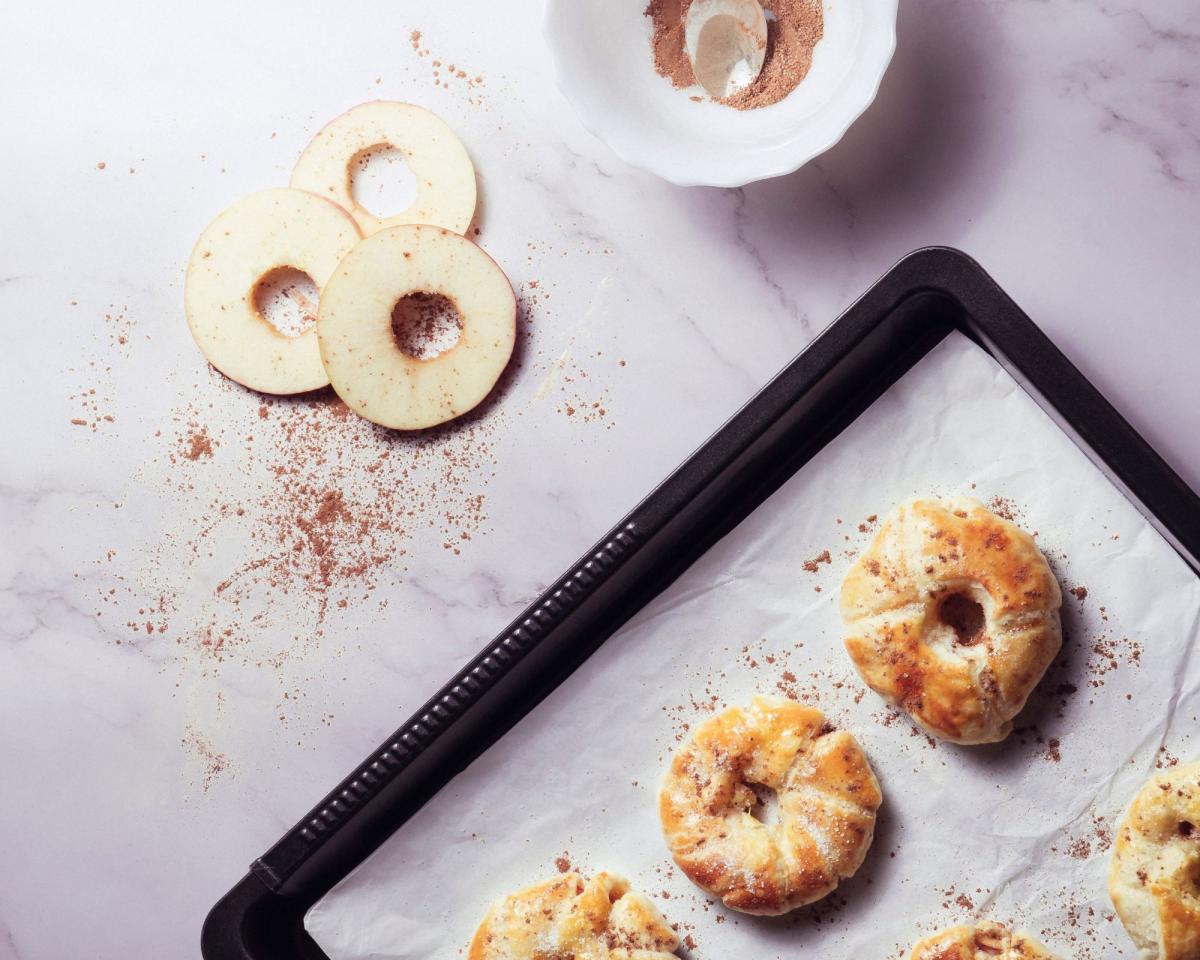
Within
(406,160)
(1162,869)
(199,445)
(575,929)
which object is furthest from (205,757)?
(1162,869)

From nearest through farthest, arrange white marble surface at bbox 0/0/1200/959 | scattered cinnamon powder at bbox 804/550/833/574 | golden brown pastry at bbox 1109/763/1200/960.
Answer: golden brown pastry at bbox 1109/763/1200/960 < scattered cinnamon powder at bbox 804/550/833/574 < white marble surface at bbox 0/0/1200/959

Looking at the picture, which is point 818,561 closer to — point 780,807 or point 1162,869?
point 780,807

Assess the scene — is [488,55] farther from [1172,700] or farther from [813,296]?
[1172,700]

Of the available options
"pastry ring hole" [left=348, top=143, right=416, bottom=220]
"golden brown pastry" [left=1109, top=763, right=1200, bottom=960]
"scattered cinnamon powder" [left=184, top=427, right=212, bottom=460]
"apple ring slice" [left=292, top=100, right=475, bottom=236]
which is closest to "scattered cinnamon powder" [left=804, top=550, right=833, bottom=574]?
"golden brown pastry" [left=1109, top=763, right=1200, bottom=960]

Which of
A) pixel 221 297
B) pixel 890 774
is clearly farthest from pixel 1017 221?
pixel 221 297

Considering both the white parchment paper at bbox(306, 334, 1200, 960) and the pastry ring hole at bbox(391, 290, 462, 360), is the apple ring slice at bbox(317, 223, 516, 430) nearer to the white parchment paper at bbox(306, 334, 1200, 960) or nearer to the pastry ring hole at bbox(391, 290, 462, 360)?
the pastry ring hole at bbox(391, 290, 462, 360)

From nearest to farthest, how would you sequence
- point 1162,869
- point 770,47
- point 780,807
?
point 1162,869 < point 780,807 < point 770,47
